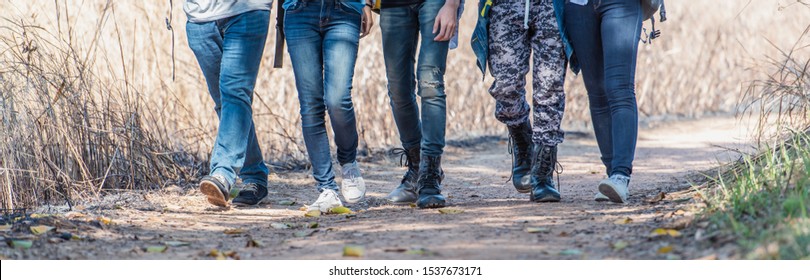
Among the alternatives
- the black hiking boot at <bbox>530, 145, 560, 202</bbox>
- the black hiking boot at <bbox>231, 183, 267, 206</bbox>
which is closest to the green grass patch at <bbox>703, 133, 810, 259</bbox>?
the black hiking boot at <bbox>530, 145, 560, 202</bbox>

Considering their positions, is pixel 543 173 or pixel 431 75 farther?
pixel 543 173

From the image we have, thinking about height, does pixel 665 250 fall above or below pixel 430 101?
below

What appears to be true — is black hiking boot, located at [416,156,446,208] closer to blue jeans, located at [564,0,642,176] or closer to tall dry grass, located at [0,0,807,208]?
blue jeans, located at [564,0,642,176]

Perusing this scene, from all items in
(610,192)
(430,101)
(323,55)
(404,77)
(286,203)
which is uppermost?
(323,55)

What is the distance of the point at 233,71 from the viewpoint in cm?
434

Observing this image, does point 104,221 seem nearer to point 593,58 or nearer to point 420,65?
point 420,65

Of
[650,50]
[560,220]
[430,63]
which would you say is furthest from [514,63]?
[650,50]

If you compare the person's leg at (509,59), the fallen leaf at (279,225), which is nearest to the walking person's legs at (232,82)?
the fallen leaf at (279,225)

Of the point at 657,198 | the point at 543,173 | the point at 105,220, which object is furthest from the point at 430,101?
the point at 105,220

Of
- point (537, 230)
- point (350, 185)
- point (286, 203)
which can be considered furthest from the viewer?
point (286, 203)

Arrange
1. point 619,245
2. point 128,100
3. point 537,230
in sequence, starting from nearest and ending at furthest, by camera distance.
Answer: point 619,245 → point 537,230 → point 128,100

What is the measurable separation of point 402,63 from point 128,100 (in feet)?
5.33

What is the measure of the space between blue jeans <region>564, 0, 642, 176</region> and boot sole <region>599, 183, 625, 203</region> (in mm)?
90

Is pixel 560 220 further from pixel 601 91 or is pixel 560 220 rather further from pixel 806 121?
pixel 806 121
